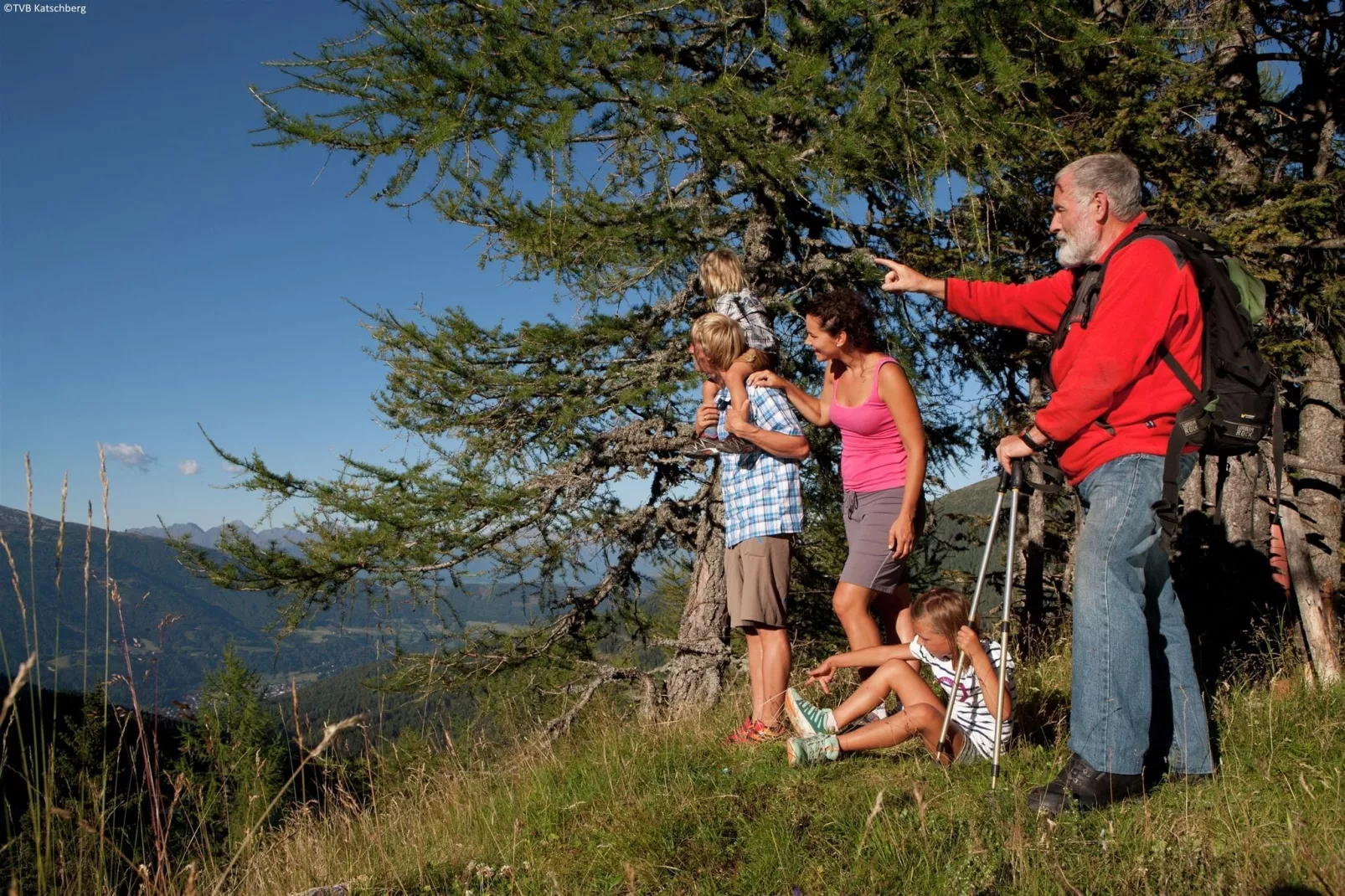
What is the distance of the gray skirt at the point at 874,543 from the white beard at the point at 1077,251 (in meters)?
1.20

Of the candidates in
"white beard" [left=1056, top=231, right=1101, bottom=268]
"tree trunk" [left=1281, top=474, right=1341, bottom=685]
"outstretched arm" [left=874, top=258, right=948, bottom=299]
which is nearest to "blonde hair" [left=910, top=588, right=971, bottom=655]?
"outstretched arm" [left=874, top=258, right=948, bottom=299]

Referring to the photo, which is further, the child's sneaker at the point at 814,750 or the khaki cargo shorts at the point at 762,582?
the khaki cargo shorts at the point at 762,582

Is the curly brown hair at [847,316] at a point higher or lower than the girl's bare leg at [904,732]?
higher

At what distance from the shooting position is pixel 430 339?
6023mm

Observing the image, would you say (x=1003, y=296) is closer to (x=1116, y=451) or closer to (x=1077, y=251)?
(x=1077, y=251)

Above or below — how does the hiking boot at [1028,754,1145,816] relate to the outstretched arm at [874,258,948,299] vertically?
below

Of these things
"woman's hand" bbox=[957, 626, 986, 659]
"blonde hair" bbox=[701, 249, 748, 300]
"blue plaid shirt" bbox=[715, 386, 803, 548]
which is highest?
"blonde hair" bbox=[701, 249, 748, 300]

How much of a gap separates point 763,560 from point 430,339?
3157 mm

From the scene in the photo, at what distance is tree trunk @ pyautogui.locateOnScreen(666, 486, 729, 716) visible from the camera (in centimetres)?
636

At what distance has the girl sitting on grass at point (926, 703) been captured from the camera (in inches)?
136

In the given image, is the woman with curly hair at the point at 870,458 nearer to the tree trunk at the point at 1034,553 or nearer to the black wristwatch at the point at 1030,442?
the black wristwatch at the point at 1030,442

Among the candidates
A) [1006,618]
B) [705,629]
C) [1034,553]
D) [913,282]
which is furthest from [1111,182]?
[705,629]

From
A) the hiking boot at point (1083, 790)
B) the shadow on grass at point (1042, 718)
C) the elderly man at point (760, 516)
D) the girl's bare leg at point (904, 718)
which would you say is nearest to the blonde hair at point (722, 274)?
the elderly man at point (760, 516)

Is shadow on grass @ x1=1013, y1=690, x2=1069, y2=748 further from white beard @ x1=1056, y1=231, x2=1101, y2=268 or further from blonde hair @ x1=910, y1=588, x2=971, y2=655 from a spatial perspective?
white beard @ x1=1056, y1=231, x2=1101, y2=268
